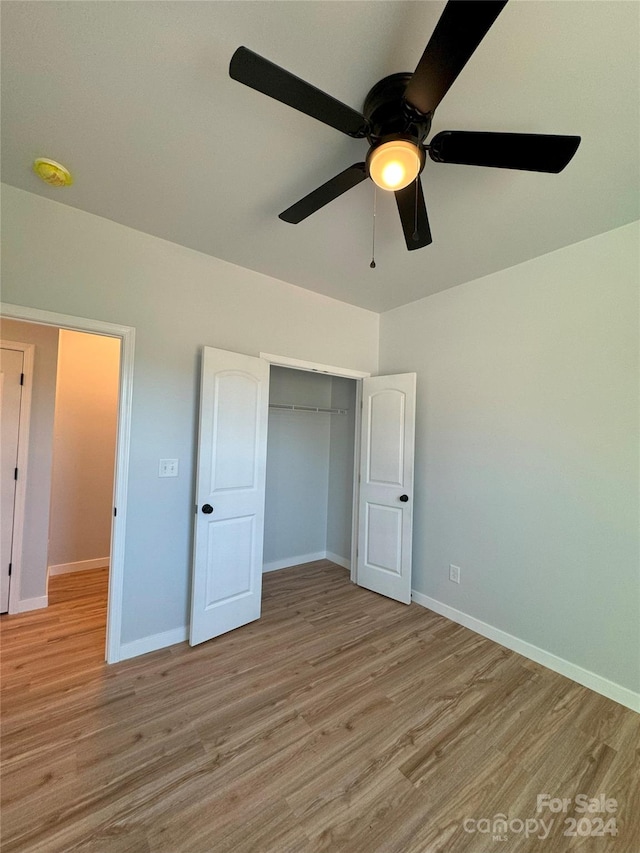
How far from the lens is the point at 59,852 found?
1.17m

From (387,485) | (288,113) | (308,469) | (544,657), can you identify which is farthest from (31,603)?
(544,657)

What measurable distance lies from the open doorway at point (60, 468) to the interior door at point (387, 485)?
2.39 metres

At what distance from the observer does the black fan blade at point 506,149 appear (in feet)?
3.60

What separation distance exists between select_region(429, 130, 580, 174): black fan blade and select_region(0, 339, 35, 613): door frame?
10.6 ft

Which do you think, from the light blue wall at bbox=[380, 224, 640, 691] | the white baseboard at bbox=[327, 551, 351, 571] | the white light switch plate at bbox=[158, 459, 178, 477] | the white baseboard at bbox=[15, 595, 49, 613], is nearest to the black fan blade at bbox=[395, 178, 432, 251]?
the light blue wall at bbox=[380, 224, 640, 691]

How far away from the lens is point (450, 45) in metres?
0.89

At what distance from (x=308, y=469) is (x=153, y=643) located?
228cm

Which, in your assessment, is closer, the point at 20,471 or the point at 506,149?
the point at 506,149

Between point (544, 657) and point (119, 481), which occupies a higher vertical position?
point (119, 481)

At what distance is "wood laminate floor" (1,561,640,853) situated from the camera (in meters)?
1.28

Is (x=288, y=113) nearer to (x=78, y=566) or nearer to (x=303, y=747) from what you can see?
(x=303, y=747)

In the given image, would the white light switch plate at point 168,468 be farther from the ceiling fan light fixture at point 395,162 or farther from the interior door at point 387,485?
the ceiling fan light fixture at point 395,162

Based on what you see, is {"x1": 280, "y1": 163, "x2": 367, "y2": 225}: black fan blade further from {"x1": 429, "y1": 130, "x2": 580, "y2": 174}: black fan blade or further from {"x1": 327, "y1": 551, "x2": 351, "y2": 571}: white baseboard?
{"x1": 327, "y1": 551, "x2": 351, "y2": 571}: white baseboard

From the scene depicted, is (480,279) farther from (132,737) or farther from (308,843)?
(132,737)
